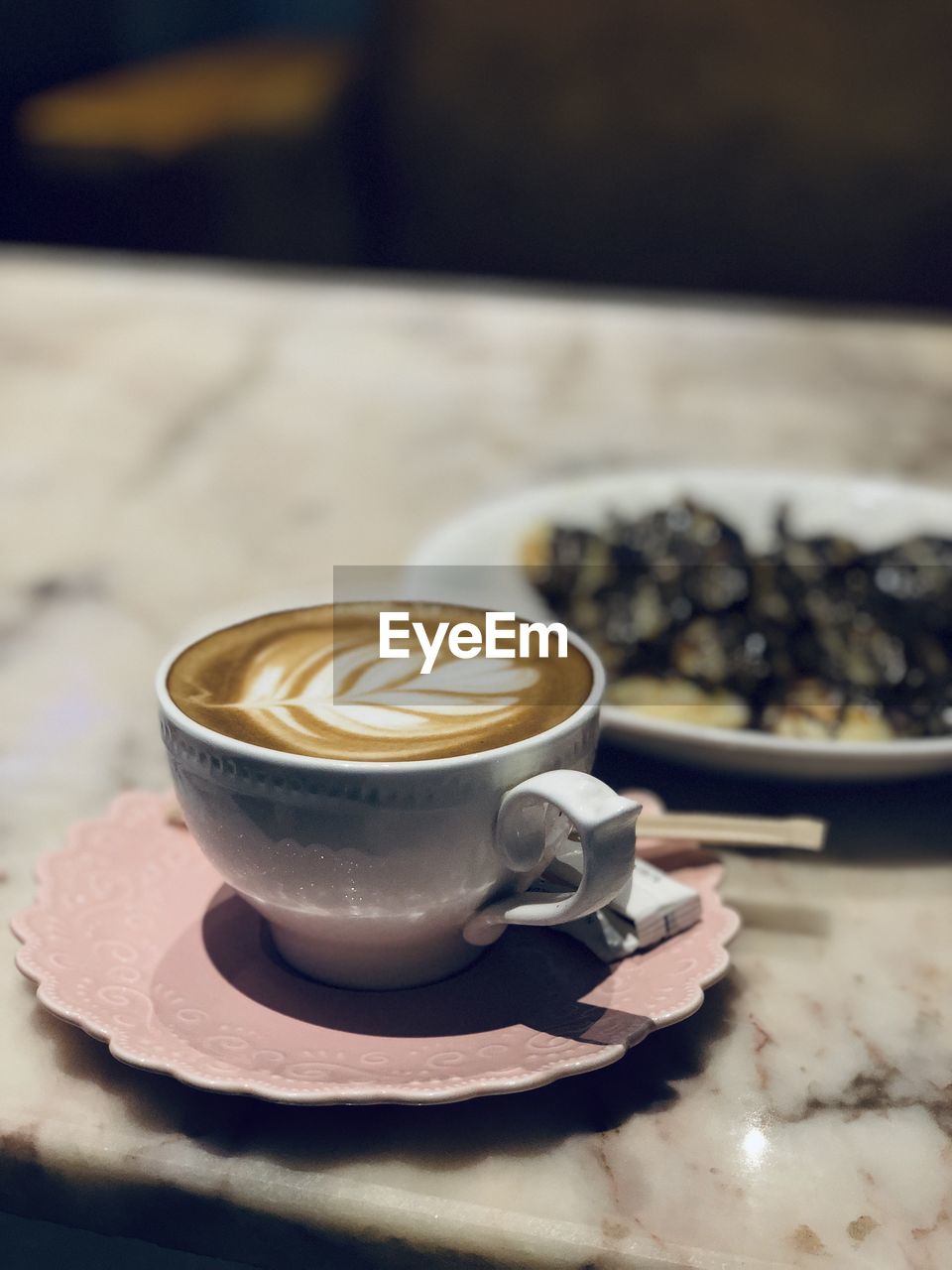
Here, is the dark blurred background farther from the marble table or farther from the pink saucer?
the pink saucer

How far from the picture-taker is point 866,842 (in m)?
0.69

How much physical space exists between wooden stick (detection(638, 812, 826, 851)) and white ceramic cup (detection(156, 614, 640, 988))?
0.36ft

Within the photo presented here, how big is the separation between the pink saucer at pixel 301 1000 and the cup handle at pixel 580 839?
0.04 meters

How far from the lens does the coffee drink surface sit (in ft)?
1.68

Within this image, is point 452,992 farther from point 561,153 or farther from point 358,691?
point 561,153

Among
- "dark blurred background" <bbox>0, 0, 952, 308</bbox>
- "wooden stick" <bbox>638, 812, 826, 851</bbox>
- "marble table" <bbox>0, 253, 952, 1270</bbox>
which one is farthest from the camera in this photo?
"dark blurred background" <bbox>0, 0, 952, 308</bbox>

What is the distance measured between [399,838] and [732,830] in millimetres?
206

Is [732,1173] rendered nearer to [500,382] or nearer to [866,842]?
[866,842]

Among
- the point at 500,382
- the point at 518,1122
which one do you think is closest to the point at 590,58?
the point at 500,382

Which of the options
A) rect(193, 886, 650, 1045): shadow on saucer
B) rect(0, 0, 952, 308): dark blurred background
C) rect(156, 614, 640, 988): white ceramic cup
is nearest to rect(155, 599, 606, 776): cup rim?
rect(156, 614, 640, 988): white ceramic cup

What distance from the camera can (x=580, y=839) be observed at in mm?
470

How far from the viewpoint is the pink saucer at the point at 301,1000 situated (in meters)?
0.47

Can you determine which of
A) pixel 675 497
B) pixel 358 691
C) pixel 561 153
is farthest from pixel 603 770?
pixel 561 153

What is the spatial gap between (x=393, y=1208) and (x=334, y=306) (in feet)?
4.82
